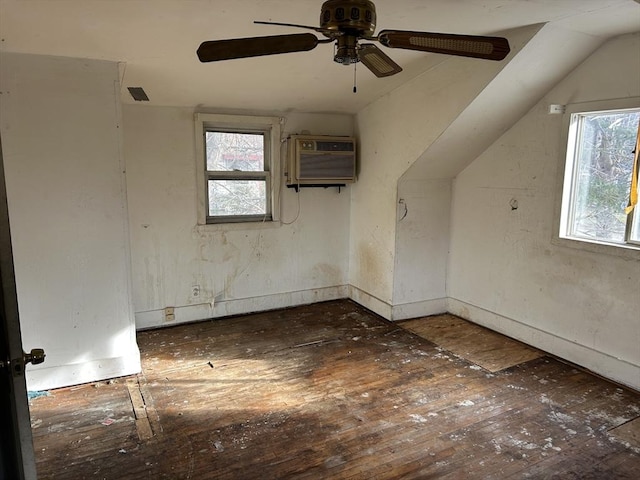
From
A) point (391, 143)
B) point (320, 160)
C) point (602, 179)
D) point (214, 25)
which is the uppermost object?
point (214, 25)

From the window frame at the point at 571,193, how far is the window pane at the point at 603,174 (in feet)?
0.13

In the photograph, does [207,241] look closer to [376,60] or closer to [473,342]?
[473,342]

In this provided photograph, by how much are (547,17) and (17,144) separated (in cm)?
314

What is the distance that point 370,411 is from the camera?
8.73ft

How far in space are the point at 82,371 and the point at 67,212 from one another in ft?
3.48

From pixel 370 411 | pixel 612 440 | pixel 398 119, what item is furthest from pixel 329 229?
pixel 612 440

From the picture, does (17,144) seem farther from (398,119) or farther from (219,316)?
(398,119)

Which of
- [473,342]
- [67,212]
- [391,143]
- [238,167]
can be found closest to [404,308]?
[473,342]

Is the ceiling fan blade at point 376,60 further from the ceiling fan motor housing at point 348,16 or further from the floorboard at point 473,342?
the floorboard at point 473,342

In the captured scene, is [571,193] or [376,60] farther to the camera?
[571,193]

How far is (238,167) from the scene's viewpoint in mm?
4234

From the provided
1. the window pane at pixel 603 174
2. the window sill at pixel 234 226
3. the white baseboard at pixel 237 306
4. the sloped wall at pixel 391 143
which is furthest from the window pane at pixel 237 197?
the window pane at pixel 603 174

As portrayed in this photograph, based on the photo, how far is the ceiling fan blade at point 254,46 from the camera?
1571 mm

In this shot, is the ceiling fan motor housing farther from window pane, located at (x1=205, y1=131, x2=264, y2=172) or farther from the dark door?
window pane, located at (x1=205, y1=131, x2=264, y2=172)
